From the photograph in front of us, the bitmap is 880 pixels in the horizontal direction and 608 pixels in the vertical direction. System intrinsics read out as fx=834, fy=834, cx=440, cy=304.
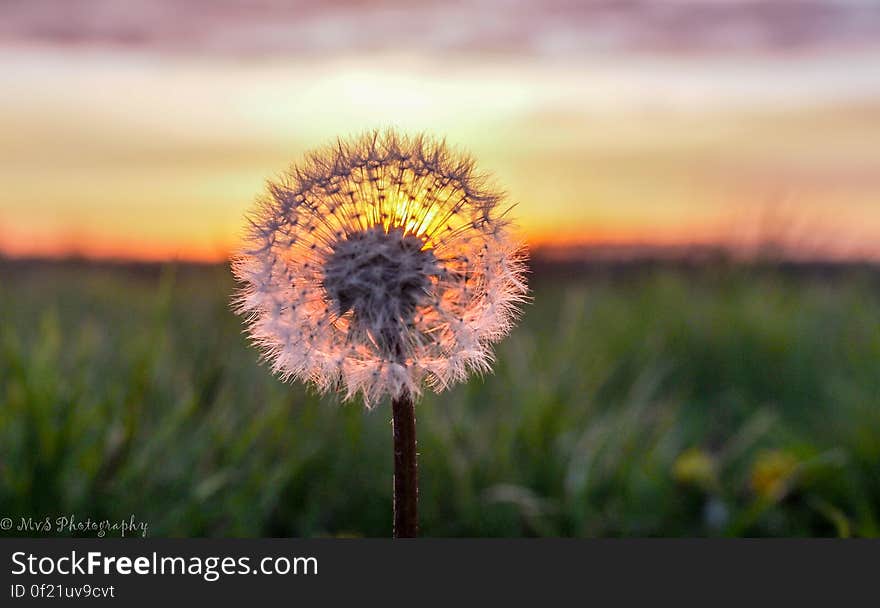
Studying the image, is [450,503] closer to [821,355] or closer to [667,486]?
[667,486]

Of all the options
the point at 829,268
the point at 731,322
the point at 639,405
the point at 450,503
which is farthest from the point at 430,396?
the point at 829,268

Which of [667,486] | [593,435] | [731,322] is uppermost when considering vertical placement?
[731,322]

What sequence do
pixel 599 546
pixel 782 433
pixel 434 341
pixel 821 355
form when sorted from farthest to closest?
1. pixel 821 355
2. pixel 782 433
3. pixel 599 546
4. pixel 434 341

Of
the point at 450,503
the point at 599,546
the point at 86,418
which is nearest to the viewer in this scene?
the point at 599,546

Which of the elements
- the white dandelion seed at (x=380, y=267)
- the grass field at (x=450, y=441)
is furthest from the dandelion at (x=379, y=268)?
the grass field at (x=450, y=441)

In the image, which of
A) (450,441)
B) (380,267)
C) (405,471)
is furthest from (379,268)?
(450,441)

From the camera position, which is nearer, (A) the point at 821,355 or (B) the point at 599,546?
(B) the point at 599,546

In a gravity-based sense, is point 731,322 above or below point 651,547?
above

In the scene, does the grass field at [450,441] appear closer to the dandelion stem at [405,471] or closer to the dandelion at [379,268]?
the dandelion at [379,268]

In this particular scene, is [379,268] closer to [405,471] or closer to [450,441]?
[405,471]
